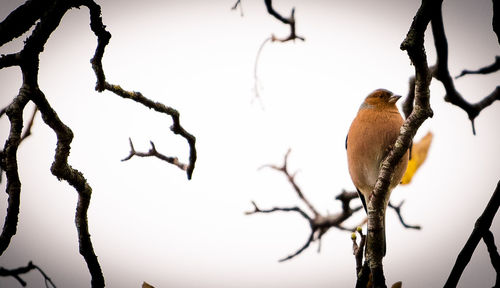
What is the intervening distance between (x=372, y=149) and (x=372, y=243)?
6.51 feet

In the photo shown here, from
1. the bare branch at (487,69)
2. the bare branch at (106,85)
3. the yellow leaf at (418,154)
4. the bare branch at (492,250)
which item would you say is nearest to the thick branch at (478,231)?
the bare branch at (492,250)

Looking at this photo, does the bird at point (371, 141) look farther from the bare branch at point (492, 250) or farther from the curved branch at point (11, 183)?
the curved branch at point (11, 183)

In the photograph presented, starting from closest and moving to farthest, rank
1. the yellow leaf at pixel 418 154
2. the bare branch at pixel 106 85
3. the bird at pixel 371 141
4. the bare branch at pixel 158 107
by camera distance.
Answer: the bare branch at pixel 106 85 < the bare branch at pixel 158 107 < the yellow leaf at pixel 418 154 < the bird at pixel 371 141

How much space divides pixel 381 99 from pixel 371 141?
0.76m

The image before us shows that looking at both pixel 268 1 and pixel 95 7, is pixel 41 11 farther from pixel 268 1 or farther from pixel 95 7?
pixel 268 1

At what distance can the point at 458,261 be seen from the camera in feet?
6.94

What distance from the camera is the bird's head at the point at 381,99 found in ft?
15.3

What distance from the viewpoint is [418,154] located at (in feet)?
12.8

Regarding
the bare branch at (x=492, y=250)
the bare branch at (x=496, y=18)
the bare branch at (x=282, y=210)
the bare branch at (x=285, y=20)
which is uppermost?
the bare branch at (x=285, y=20)

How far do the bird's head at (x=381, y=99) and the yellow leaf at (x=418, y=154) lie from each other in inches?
31.5

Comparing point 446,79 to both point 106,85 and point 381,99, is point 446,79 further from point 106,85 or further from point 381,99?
point 381,99

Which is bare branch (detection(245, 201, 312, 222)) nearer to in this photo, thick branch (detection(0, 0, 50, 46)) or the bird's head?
the bird's head

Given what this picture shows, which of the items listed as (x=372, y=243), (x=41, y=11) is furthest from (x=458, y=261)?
(x=41, y=11)

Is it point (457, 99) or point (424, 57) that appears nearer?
point (424, 57)
